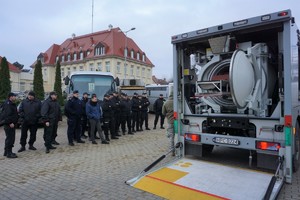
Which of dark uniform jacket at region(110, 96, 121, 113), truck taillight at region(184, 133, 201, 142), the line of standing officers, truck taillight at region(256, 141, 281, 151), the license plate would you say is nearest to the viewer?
truck taillight at region(256, 141, 281, 151)

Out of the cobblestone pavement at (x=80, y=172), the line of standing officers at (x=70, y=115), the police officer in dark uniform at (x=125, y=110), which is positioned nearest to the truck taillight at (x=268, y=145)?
the cobblestone pavement at (x=80, y=172)

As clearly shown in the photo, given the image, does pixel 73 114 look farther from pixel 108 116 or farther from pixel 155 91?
pixel 155 91

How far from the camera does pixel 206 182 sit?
4645 mm

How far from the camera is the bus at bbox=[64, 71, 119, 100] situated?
1180cm

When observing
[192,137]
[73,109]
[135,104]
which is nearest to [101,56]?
[135,104]

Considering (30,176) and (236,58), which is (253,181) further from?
(30,176)

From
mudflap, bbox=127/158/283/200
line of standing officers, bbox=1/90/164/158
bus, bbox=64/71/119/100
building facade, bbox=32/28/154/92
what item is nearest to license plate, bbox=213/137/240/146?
mudflap, bbox=127/158/283/200

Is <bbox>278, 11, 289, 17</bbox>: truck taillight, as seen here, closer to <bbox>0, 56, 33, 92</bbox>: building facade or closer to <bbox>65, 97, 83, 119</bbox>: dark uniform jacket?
<bbox>65, 97, 83, 119</bbox>: dark uniform jacket

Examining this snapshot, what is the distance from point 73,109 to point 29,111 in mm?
1527

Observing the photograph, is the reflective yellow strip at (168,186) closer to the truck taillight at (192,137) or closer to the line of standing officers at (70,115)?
the truck taillight at (192,137)

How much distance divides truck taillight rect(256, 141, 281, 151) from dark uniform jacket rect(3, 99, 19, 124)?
20.1ft

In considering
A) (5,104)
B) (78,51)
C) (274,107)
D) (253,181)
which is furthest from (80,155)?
(78,51)

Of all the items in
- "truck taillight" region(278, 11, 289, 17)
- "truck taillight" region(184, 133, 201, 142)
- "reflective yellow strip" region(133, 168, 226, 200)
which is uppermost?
"truck taillight" region(278, 11, 289, 17)

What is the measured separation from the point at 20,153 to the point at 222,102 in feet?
19.6
